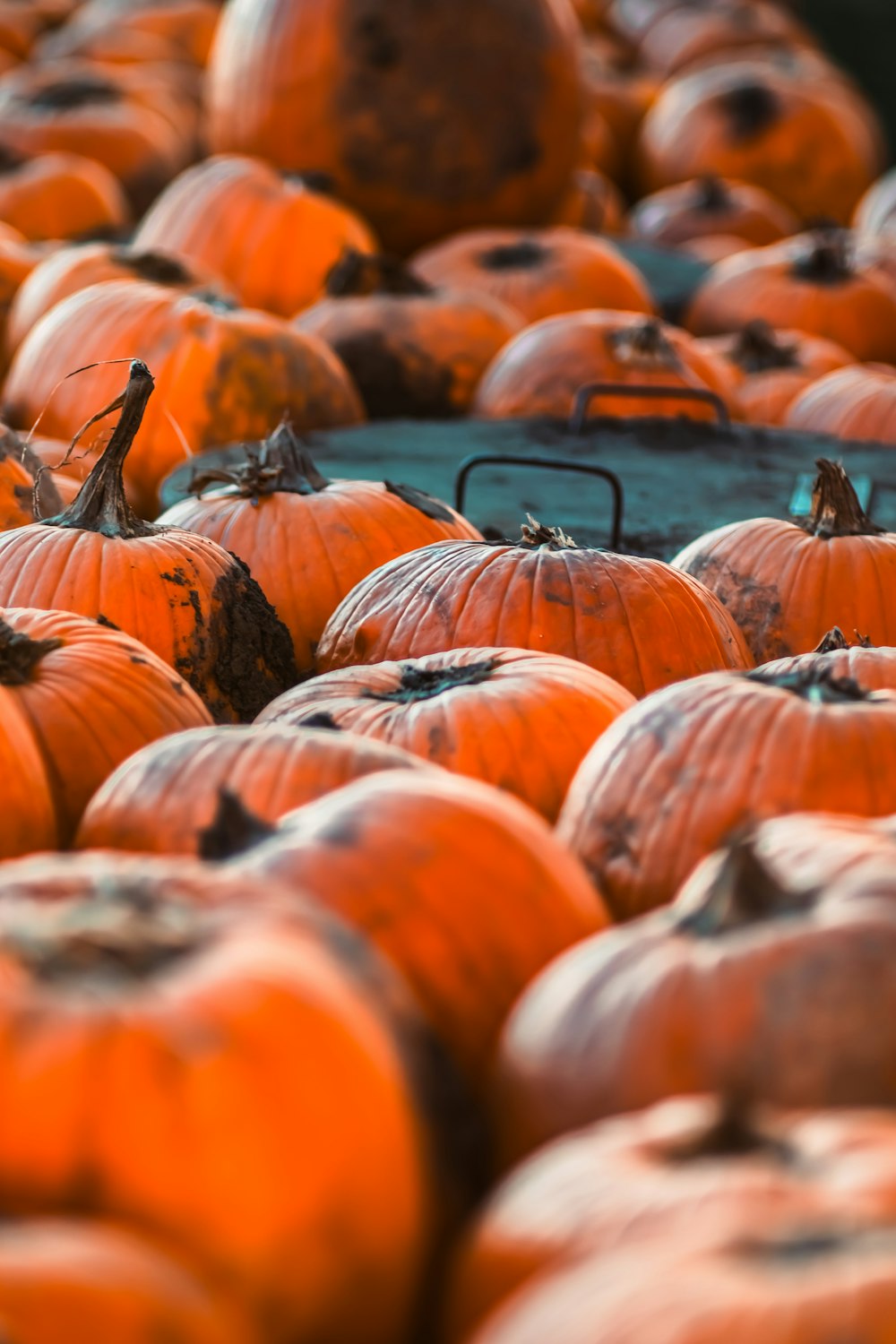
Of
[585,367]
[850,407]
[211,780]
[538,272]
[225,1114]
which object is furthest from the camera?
[538,272]

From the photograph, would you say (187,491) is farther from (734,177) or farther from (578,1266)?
(734,177)

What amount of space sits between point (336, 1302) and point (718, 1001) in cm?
30

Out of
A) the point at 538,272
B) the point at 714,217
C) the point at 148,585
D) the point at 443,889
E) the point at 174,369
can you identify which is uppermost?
the point at 443,889

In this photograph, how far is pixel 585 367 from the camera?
3.86 meters

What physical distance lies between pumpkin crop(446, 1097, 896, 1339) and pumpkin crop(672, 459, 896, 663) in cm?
152

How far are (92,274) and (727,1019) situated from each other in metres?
3.26

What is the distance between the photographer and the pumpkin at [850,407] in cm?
397

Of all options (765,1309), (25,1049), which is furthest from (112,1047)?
(765,1309)

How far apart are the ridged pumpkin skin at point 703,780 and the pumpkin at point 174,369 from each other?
6.54ft

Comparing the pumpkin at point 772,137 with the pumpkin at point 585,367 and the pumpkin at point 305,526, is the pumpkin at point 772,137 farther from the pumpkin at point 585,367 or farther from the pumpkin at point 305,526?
the pumpkin at point 305,526

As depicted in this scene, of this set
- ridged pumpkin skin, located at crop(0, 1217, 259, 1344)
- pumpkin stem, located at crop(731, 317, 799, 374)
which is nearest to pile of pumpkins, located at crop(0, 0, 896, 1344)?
ridged pumpkin skin, located at crop(0, 1217, 259, 1344)

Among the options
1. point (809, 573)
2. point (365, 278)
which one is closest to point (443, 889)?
point (809, 573)

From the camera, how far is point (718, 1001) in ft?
3.26

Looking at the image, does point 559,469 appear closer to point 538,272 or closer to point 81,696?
point 81,696
